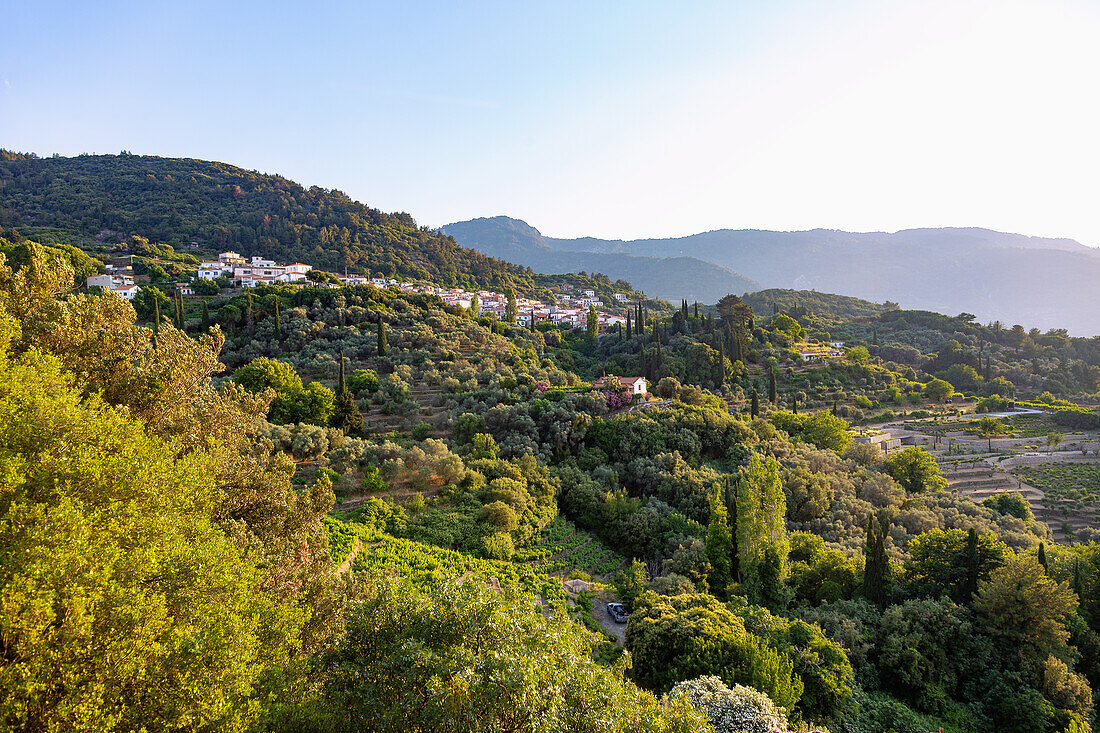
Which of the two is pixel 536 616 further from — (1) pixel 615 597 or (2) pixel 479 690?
(1) pixel 615 597

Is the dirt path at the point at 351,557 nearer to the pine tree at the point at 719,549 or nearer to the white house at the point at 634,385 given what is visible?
the pine tree at the point at 719,549

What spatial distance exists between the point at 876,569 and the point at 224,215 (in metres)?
Result: 109

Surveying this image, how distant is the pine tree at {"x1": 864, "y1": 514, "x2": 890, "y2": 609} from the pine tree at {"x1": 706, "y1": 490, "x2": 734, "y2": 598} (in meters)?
4.71

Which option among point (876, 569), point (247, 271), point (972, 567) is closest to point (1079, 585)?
point (972, 567)

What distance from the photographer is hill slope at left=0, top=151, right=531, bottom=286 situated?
8050 centimetres

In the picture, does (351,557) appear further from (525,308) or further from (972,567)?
(525,308)

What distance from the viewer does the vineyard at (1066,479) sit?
29297 millimetres

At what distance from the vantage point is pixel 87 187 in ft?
300

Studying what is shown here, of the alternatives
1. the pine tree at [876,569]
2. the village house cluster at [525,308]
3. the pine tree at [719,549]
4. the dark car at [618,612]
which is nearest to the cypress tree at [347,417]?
the dark car at [618,612]

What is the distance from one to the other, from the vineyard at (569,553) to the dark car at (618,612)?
2940mm

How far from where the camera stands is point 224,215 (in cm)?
9156

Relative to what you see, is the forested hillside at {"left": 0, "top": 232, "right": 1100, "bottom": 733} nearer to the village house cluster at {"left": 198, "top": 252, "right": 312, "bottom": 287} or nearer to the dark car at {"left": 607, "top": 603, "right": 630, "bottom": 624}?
the dark car at {"left": 607, "top": 603, "right": 630, "bottom": 624}

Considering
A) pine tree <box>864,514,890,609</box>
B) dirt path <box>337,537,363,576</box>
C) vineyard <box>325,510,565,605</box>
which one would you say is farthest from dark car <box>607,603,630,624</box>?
dirt path <box>337,537,363,576</box>

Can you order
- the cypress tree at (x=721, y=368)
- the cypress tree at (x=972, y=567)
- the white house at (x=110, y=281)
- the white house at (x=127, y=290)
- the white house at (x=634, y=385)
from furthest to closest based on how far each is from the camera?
the white house at (x=127, y=290)
the cypress tree at (x=721, y=368)
the white house at (x=110, y=281)
the white house at (x=634, y=385)
the cypress tree at (x=972, y=567)
